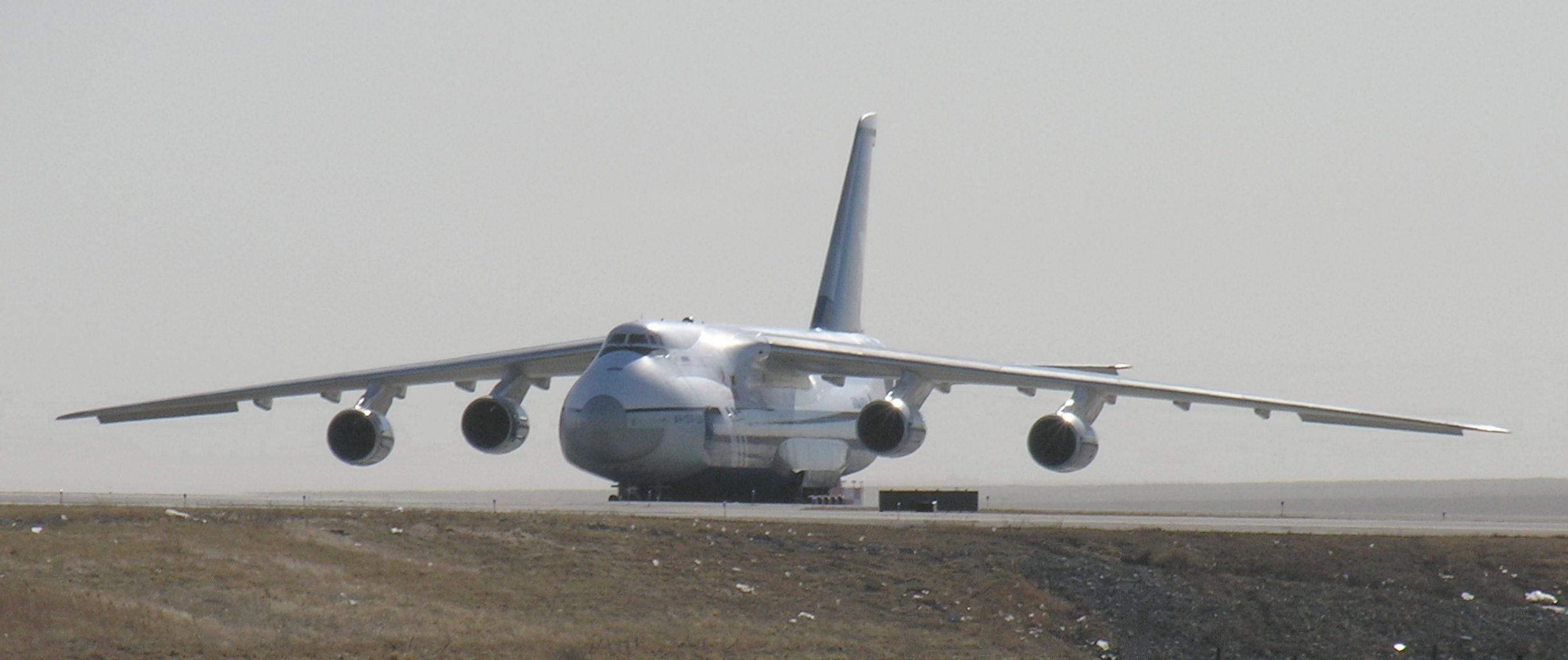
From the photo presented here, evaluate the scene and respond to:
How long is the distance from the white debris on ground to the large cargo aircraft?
7.96 metres

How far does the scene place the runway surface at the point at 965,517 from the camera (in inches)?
1211

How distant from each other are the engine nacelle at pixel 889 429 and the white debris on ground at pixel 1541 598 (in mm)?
12923

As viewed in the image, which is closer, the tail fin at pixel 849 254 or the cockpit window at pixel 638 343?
the cockpit window at pixel 638 343

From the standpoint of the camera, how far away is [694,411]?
3731 centimetres

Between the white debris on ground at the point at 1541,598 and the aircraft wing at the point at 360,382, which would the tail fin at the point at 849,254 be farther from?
the white debris on ground at the point at 1541,598

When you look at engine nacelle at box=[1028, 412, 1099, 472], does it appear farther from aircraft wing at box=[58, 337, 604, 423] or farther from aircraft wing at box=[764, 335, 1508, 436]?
aircraft wing at box=[58, 337, 604, 423]

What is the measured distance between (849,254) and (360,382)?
1377 cm

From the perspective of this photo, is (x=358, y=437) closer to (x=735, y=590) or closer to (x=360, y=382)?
(x=360, y=382)

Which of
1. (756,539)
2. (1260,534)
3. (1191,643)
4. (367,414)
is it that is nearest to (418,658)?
(756,539)

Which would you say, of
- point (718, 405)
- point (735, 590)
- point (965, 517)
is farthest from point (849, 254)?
point (735, 590)

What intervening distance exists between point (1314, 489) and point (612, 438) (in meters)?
62.7

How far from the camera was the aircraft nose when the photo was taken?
36.2 metres

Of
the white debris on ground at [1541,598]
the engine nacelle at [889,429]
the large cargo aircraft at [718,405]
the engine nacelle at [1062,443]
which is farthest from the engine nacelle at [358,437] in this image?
the white debris on ground at [1541,598]

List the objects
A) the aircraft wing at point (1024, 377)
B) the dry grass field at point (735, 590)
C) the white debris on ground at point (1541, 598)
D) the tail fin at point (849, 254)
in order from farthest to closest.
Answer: the tail fin at point (849, 254) < the aircraft wing at point (1024, 377) < the white debris on ground at point (1541, 598) < the dry grass field at point (735, 590)
